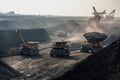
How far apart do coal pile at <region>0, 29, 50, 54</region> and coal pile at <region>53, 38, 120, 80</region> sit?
102ft

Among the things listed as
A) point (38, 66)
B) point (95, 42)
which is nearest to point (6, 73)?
point (38, 66)

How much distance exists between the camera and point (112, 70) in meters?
15.6

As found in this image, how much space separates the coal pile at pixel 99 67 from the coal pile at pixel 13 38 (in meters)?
31.1

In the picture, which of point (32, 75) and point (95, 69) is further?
point (32, 75)

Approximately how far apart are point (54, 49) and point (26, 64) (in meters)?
6.77

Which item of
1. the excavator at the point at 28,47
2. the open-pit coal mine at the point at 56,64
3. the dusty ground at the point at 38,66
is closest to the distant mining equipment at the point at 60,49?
the open-pit coal mine at the point at 56,64

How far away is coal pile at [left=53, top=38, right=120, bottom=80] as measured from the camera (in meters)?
15.8

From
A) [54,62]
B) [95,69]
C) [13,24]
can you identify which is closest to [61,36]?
[13,24]

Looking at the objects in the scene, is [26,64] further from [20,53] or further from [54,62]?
[20,53]

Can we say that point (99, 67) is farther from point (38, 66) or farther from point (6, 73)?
point (38, 66)

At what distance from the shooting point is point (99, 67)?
16.5m

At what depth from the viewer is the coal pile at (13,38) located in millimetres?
52500

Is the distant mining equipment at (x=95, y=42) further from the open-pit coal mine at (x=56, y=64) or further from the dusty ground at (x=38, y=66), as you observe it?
→ the dusty ground at (x=38, y=66)

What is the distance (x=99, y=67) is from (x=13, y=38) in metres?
45.3
